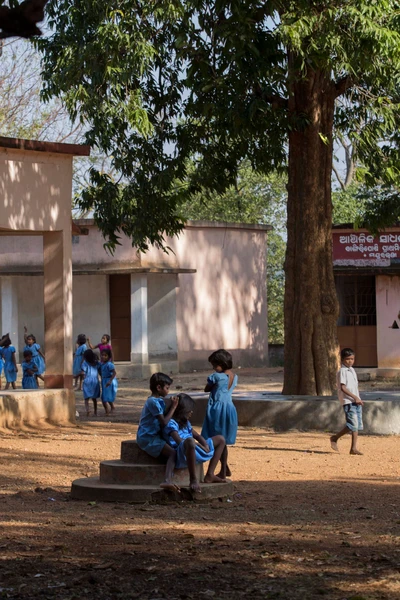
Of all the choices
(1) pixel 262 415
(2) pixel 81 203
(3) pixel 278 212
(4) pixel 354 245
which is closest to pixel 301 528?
(1) pixel 262 415

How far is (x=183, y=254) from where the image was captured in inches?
1227

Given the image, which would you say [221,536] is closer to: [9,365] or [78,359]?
[78,359]

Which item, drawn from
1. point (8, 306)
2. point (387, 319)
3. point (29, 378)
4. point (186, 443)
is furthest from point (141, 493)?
point (8, 306)

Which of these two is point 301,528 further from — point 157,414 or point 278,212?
point 278,212

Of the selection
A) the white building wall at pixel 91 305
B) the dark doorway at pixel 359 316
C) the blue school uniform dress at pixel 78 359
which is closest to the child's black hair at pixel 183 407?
the blue school uniform dress at pixel 78 359

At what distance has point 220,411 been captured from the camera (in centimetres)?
1074

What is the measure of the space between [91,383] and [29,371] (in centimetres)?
127

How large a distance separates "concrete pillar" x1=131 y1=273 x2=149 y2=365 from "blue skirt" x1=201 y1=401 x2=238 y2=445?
61.2 ft

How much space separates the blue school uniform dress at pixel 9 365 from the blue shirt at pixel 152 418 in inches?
551

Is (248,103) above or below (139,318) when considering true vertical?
above

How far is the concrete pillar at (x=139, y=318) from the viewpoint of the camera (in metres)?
29.4

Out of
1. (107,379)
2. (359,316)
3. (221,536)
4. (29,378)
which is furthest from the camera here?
(359,316)

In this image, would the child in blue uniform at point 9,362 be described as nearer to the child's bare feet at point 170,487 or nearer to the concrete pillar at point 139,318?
the concrete pillar at point 139,318

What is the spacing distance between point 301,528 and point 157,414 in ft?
6.16
